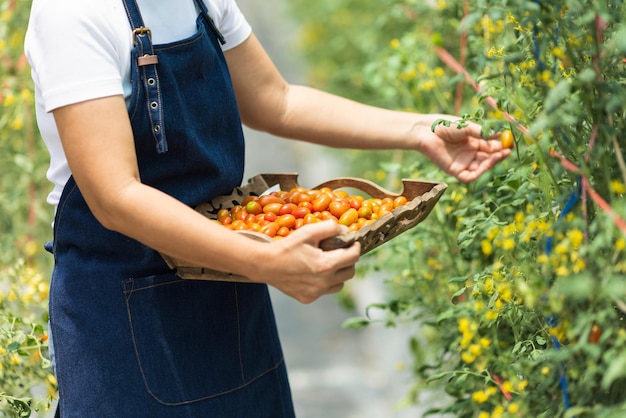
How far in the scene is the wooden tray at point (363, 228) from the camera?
1.48m

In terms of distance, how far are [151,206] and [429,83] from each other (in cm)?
147

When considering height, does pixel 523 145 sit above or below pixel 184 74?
below

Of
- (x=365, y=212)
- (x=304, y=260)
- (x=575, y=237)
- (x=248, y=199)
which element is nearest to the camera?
(x=575, y=237)

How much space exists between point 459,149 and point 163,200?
2.54 ft

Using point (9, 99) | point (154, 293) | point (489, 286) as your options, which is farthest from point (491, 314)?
point (9, 99)

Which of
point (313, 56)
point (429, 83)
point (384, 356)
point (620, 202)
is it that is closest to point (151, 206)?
point (620, 202)

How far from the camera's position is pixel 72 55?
1438mm

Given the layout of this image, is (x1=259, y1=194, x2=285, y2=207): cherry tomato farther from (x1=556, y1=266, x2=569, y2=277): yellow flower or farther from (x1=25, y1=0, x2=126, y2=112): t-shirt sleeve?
(x1=556, y1=266, x2=569, y2=277): yellow flower

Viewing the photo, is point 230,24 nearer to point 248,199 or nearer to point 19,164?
point 248,199

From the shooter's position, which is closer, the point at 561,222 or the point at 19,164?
the point at 561,222

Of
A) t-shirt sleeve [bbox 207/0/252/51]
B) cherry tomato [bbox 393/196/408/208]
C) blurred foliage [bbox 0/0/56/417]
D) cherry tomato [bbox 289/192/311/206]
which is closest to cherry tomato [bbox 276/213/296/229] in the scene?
cherry tomato [bbox 289/192/311/206]

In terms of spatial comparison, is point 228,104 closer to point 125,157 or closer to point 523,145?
point 125,157

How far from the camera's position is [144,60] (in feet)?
5.02

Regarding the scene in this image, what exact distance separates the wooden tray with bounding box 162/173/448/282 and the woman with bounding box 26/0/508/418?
27 mm
